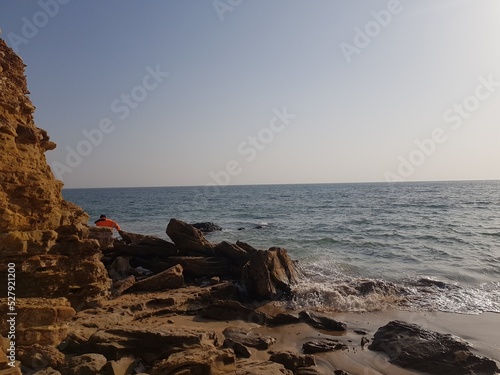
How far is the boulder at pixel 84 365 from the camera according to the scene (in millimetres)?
5090

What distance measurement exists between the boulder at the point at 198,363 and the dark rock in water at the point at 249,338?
148cm

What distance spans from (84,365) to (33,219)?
2.77 m

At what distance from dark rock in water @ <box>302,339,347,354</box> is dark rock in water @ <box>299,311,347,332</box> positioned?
1.00 meters

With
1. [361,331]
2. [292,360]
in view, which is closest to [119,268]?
[292,360]

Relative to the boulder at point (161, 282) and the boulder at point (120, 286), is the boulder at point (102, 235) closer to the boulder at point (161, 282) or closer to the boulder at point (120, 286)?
the boulder at point (120, 286)

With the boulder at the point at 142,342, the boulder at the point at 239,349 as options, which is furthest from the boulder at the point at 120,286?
the boulder at the point at 239,349

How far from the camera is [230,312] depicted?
31.3ft

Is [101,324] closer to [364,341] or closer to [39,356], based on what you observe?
[39,356]

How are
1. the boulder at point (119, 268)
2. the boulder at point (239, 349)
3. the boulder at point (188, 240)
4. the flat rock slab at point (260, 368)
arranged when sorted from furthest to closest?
the boulder at point (188, 240) < the boulder at point (119, 268) < the boulder at point (239, 349) < the flat rock slab at point (260, 368)

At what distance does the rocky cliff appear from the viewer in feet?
19.5

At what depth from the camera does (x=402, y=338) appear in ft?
25.8

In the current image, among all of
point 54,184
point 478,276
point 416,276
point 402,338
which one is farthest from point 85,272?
point 478,276

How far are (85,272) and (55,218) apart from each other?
1.27 meters

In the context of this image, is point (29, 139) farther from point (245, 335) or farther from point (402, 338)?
point (402, 338)
